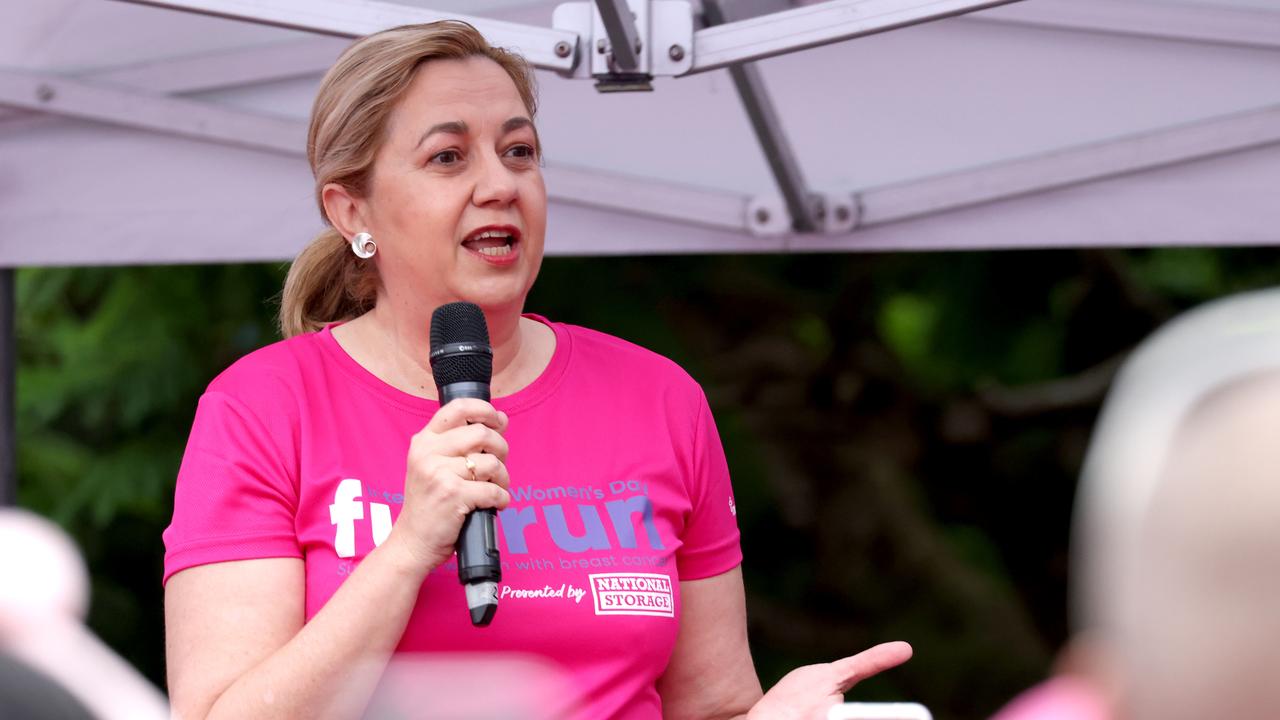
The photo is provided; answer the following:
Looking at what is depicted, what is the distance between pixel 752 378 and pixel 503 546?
4224 mm

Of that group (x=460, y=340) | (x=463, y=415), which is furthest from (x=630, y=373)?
(x=463, y=415)

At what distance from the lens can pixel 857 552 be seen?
649 cm

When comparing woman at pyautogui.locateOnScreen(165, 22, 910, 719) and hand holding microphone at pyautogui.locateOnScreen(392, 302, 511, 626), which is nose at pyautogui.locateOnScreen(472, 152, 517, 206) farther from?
hand holding microphone at pyautogui.locateOnScreen(392, 302, 511, 626)

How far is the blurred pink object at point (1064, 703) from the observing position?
0.86 metres

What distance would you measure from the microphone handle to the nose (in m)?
0.55

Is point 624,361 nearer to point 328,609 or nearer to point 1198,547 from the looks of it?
point 328,609

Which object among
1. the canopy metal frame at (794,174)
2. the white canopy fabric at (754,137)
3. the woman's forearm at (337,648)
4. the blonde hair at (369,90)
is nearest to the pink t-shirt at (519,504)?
the woman's forearm at (337,648)

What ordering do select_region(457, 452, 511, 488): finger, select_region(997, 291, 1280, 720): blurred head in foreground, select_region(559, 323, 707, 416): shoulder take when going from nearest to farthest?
1. select_region(997, 291, 1280, 720): blurred head in foreground
2. select_region(457, 452, 511, 488): finger
3. select_region(559, 323, 707, 416): shoulder

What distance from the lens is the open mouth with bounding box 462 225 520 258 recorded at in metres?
2.23

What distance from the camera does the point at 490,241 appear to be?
88.5 inches

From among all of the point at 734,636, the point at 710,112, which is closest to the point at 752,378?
the point at 710,112

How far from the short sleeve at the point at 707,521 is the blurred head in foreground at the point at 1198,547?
1.59 m

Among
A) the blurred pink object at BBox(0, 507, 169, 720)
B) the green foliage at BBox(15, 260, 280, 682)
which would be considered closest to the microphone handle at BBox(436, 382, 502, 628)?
the blurred pink object at BBox(0, 507, 169, 720)

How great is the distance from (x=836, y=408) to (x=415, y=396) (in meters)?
4.21
